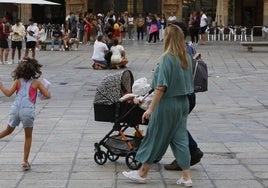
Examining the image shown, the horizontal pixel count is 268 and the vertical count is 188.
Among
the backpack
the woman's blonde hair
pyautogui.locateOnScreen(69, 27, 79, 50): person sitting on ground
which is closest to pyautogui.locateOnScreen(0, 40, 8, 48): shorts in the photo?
pyautogui.locateOnScreen(69, 27, 79, 50): person sitting on ground

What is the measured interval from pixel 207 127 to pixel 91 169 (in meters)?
3.87

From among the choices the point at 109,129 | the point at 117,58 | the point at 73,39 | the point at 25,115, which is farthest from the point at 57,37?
the point at 25,115

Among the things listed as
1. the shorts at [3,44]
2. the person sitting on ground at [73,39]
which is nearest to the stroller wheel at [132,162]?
the shorts at [3,44]

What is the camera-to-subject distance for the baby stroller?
8.21 meters

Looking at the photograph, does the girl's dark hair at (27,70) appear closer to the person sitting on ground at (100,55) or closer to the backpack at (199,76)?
the backpack at (199,76)

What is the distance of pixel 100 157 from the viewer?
8547 mm

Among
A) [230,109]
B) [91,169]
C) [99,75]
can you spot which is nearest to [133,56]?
[99,75]

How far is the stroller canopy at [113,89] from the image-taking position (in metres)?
8.36

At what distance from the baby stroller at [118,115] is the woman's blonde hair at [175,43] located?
1.14 metres

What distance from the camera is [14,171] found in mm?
8195

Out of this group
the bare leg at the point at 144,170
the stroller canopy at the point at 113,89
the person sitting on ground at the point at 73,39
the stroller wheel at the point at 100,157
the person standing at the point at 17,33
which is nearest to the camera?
the bare leg at the point at 144,170

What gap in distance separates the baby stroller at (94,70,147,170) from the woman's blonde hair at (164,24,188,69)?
1.14 meters

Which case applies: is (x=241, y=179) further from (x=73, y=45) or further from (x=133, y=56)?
(x=73, y=45)

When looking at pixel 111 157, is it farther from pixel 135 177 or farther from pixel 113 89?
pixel 135 177
